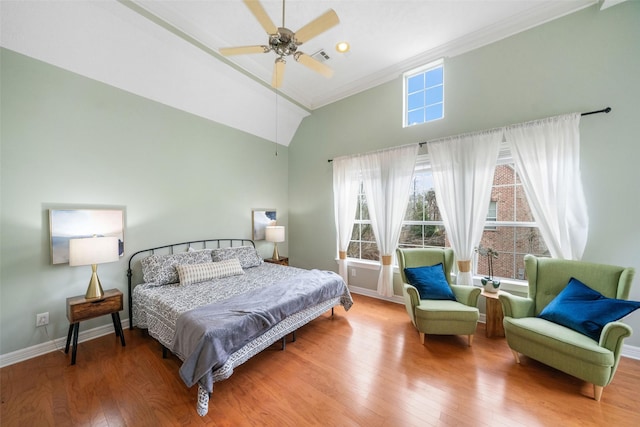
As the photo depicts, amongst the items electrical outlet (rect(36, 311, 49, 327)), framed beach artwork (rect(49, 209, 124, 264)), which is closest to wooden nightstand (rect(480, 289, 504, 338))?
framed beach artwork (rect(49, 209, 124, 264))

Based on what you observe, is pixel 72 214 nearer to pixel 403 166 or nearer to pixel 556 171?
pixel 403 166

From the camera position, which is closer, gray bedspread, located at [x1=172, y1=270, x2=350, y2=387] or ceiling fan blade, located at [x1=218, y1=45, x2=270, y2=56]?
gray bedspread, located at [x1=172, y1=270, x2=350, y2=387]

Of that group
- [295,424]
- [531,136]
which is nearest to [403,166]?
[531,136]

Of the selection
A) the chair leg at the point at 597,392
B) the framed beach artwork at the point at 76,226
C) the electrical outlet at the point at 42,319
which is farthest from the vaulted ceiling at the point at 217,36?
the chair leg at the point at 597,392

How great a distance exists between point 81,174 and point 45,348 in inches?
71.5

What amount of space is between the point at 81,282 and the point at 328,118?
168 inches

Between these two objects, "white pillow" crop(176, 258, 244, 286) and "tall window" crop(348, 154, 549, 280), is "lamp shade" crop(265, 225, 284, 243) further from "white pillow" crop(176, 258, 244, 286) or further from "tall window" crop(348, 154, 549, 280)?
"tall window" crop(348, 154, 549, 280)

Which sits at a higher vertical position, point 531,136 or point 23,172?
point 531,136

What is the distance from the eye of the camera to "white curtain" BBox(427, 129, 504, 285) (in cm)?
285

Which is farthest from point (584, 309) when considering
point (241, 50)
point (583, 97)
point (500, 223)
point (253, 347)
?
point (241, 50)

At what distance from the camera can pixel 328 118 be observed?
439cm

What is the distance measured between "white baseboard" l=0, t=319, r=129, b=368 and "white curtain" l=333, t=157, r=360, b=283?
329cm

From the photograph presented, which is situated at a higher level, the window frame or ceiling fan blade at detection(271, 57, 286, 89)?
ceiling fan blade at detection(271, 57, 286, 89)

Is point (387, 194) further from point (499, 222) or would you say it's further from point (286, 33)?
point (286, 33)
